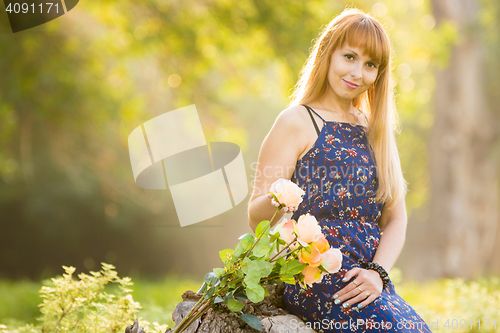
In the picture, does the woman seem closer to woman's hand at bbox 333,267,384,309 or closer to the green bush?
woman's hand at bbox 333,267,384,309

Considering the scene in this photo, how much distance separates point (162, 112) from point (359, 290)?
6427 mm

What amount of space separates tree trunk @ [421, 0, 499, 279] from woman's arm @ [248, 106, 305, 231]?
701cm

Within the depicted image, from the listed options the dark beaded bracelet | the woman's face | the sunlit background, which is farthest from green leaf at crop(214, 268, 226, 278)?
the sunlit background

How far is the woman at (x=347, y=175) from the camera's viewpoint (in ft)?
4.81

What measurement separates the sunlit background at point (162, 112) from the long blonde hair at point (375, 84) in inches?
109

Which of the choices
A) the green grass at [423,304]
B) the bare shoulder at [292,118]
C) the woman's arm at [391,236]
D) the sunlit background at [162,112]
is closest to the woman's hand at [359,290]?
the woman's arm at [391,236]

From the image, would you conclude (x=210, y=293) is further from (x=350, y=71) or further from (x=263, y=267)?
(x=350, y=71)

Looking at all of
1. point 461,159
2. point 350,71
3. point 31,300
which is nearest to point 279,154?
point 350,71

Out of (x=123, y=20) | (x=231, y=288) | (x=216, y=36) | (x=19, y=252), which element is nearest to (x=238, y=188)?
(x=231, y=288)

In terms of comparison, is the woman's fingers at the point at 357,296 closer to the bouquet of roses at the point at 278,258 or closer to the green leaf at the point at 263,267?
the bouquet of roses at the point at 278,258

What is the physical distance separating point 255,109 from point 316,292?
12.1 meters

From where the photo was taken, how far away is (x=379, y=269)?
5.01ft

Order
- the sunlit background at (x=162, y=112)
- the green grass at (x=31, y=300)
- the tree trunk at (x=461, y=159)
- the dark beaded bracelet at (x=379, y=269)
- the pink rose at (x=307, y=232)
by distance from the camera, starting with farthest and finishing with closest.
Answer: the tree trunk at (x=461, y=159) → the sunlit background at (x=162, y=112) → the green grass at (x=31, y=300) → the dark beaded bracelet at (x=379, y=269) → the pink rose at (x=307, y=232)

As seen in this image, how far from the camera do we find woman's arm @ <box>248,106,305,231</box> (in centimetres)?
158
